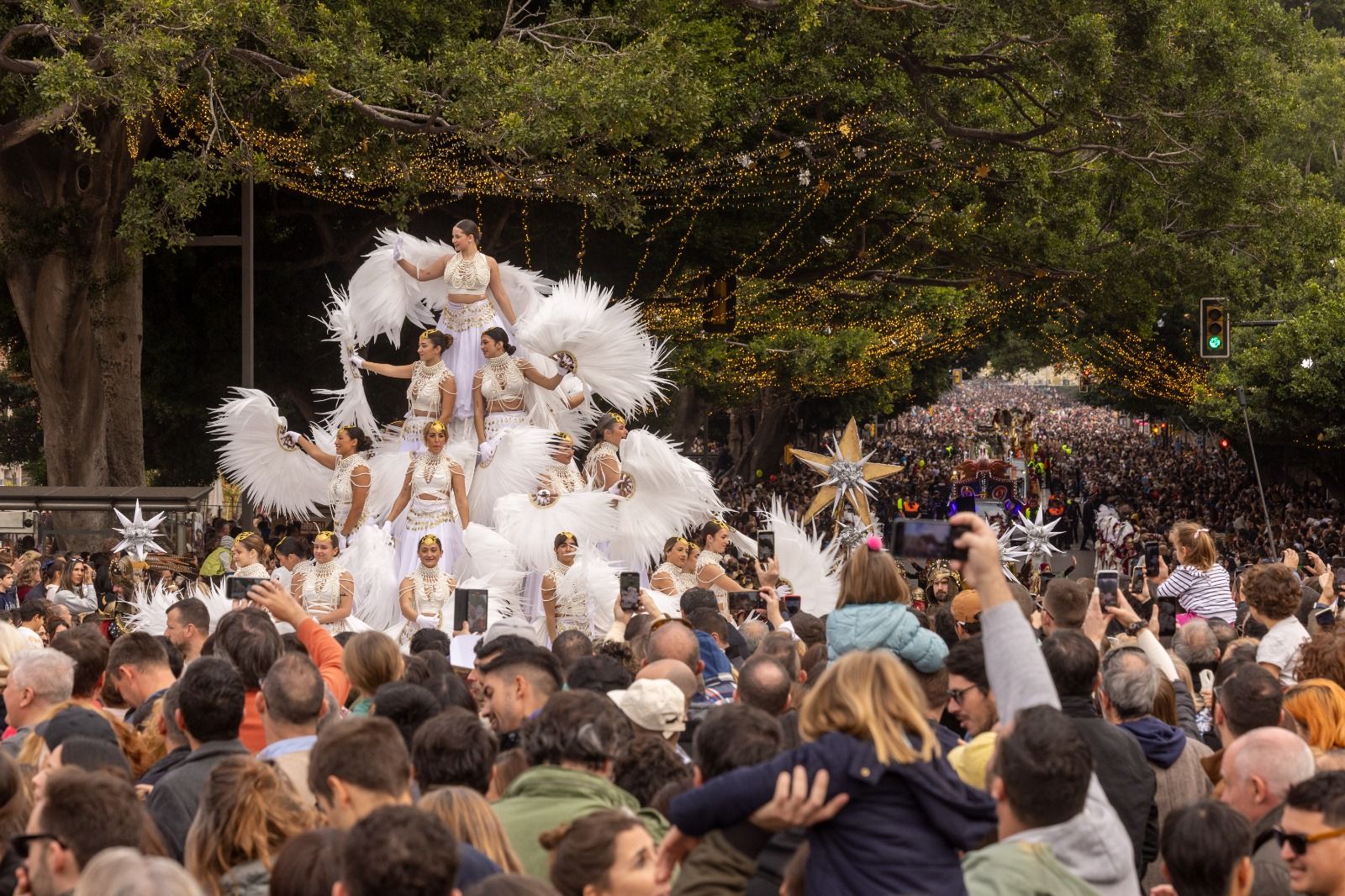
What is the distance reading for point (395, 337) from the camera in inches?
627

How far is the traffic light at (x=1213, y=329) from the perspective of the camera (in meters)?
25.5

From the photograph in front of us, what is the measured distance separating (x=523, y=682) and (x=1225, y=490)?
139ft

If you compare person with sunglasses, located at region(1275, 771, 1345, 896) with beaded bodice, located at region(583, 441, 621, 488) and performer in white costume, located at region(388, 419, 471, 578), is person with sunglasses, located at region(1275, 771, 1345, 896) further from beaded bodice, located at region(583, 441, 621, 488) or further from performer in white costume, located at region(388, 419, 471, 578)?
beaded bodice, located at region(583, 441, 621, 488)

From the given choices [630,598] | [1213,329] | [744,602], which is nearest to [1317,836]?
[630,598]

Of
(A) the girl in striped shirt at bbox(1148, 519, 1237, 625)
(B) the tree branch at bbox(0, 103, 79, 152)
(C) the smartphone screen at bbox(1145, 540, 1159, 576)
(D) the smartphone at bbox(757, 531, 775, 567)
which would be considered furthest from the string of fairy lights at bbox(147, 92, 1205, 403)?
(A) the girl in striped shirt at bbox(1148, 519, 1237, 625)

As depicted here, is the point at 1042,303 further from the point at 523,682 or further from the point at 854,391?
the point at 523,682

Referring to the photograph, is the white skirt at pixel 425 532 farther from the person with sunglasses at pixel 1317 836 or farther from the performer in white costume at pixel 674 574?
the person with sunglasses at pixel 1317 836

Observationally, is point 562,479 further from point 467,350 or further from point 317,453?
point 317,453

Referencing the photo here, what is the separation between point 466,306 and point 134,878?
11.8 m

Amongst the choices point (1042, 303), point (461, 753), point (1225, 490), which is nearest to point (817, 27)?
point (1042, 303)

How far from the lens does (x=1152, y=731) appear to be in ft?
21.1

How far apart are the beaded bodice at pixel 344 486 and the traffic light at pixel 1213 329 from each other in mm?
14799

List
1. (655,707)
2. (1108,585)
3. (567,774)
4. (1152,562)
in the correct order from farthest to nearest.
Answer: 1. (1152,562)
2. (1108,585)
3. (655,707)
4. (567,774)

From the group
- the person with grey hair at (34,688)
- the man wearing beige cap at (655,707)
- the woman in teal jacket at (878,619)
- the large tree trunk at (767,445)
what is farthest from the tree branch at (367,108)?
the large tree trunk at (767,445)
